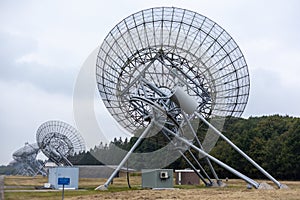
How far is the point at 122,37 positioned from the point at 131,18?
1692 mm

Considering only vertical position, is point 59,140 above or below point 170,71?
above

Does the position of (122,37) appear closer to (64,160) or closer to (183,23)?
(183,23)

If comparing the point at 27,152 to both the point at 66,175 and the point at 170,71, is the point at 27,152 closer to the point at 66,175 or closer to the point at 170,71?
the point at 66,175

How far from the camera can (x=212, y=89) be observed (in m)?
36.6

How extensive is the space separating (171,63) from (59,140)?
47.8 metres

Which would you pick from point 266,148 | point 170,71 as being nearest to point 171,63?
point 170,71

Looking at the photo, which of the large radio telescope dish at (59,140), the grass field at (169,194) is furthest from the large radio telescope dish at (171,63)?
the large radio telescope dish at (59,140)

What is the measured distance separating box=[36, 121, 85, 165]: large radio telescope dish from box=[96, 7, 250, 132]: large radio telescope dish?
39.2 m

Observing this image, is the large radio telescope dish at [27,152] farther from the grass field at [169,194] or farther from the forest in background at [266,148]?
the grass field at [169,194]

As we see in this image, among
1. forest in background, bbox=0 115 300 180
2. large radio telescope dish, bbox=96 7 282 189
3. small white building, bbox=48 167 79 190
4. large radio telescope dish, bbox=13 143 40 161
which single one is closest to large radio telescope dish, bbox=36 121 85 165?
forest in background, bbox=0 115 300 180

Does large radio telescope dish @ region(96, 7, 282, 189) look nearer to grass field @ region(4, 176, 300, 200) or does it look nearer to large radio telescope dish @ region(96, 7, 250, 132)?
large radio telescope dish @ region(96, 7, 250, 132)

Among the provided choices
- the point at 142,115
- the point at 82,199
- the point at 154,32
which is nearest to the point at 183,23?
the point at 154,32

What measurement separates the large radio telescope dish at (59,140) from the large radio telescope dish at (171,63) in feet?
128

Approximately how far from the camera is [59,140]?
3093 inches
